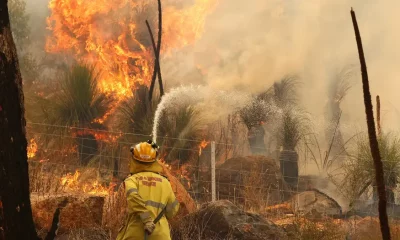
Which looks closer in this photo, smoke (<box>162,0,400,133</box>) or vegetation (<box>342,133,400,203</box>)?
vegetation (<box>342,133,400,203</box>)

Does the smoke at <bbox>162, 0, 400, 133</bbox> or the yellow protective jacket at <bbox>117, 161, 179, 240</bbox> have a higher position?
the smoke at <bbox>162, 0, 400, 133</bbox>

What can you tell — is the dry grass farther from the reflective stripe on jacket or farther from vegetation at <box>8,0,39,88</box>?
vegetation at <box>8,0,39,88</box>

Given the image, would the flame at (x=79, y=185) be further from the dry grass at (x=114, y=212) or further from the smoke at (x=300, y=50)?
the smoke at (x=300, y=50)

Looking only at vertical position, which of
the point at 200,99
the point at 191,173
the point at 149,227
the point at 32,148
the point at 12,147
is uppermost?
the point at 200,99

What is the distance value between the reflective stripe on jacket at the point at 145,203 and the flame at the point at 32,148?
584 cm

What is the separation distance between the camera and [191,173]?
461 inches

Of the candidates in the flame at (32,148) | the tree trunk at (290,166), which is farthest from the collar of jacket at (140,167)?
the tree trunk at (290,166)

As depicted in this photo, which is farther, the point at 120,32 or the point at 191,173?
the point at 120,32

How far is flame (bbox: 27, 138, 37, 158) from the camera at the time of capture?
10.3 m

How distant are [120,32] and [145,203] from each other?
47.6ft

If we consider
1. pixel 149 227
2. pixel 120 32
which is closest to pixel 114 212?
pixel 149 227

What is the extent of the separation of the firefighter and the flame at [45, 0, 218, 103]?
35.2 ft

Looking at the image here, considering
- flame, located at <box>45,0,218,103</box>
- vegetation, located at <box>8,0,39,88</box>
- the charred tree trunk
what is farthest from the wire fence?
vegetation, located at <box>8,0,39,88</box>

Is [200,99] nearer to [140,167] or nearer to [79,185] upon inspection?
[79,185]
